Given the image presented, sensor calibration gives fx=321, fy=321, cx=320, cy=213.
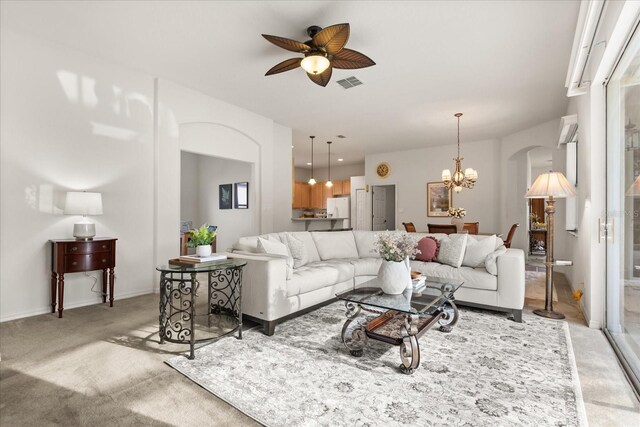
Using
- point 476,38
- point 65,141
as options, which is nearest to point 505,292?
point 476,38

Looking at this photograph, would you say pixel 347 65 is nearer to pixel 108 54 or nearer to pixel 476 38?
pixel 476 38

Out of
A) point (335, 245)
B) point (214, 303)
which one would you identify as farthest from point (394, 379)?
point (335, 245)

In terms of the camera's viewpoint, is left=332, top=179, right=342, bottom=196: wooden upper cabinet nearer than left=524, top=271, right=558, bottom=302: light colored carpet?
No

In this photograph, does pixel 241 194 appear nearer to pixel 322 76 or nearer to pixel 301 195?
pixel 301 195

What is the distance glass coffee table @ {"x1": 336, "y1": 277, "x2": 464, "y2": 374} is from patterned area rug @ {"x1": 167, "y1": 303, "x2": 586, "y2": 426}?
0.10 m

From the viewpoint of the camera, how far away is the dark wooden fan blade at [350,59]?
10.6ft

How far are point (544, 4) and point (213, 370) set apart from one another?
13.3 ft

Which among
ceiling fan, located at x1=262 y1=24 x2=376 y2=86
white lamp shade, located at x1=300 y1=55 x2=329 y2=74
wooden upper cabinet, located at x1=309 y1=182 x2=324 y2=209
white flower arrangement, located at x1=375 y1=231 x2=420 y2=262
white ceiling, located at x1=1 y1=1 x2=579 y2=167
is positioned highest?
white ceiling, located at x1=1 y1=1 x2=579 y2=167

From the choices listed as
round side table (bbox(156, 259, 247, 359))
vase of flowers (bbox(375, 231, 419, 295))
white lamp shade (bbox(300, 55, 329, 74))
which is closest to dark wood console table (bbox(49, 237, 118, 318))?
round side table (bbox(156, 259, 247, 359))

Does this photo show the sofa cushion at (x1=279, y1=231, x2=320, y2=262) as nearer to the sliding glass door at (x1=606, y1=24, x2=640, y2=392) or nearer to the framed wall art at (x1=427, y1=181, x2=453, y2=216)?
the sliding glass door at (x1=606, y1=24, x2=640, y2=392)

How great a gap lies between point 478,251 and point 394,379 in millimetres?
2291

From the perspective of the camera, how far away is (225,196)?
7961 millimetres

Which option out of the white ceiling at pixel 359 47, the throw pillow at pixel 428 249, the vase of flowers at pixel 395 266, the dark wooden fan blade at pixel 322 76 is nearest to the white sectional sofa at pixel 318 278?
the throw pillow at pixel 428 249

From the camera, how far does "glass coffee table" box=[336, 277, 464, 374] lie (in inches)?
87.1
